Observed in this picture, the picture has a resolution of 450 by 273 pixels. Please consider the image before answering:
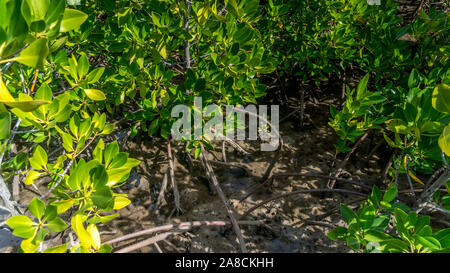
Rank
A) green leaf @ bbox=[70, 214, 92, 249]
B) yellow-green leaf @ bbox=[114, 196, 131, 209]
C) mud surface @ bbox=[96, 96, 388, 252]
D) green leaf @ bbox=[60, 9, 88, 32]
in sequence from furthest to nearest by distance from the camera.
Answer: mud surface @ bbox=[96, 96, 388, 252] < yellow-green leaf @ bbox=[114, 196, 131, 209] < green leaf @ bbox=[70, 214, 92, 249] < green leaf @ bbox=[60, 9, 88, 32]

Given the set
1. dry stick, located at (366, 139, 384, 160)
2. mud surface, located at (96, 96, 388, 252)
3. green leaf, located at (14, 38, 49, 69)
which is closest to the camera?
green leaf, located at (14, 38, 49, 69)

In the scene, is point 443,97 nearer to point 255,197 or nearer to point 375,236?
point 375,236

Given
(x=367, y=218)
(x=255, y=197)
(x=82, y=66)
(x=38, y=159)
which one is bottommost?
(x=255, y=197)

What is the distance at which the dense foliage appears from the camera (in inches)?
23.5

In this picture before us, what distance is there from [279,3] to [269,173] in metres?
1.05

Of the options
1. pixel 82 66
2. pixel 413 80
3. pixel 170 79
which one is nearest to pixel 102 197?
pixel 82 66

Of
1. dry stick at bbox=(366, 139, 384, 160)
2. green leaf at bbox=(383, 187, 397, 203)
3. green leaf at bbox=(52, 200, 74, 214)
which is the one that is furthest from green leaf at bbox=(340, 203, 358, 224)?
dry stick at bbox=(366, 139, 384, 160)

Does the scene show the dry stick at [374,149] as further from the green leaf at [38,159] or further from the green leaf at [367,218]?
the green leaf at [38,159]

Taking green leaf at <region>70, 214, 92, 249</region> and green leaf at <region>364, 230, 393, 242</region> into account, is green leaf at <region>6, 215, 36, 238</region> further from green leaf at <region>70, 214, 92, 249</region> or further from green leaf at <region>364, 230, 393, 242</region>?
green leaf at <region>364, 230, 393, 242</region>

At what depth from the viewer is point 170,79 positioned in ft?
4.01

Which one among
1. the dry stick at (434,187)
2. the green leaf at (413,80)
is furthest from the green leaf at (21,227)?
the green leaf at (413,80)

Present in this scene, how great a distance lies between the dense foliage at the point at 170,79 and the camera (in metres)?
0.60
